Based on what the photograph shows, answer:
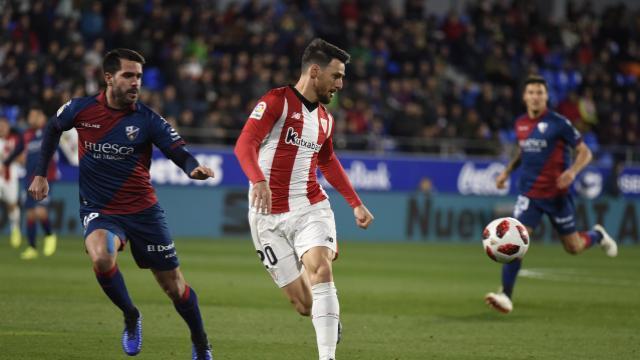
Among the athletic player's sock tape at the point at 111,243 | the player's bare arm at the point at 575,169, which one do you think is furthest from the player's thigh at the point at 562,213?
the athletic player's sock tape at the point at 111,243

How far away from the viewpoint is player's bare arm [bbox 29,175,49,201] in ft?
26.7

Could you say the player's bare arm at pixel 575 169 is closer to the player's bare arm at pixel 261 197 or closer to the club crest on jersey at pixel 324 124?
the club crest on jersey at pixel 324 124

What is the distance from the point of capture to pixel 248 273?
17016 mm

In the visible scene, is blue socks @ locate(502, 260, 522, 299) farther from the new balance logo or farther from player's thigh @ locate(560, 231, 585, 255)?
the new balance logo

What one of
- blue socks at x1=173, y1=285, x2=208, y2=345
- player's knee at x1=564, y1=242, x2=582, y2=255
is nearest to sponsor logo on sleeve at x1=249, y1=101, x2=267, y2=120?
blue socks at x1=173, y1=285, x2=208, y2=345

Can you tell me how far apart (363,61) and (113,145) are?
21772 millimetres

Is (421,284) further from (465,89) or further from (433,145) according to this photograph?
(465,89)

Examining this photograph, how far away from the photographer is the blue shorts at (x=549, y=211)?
13.2 metres

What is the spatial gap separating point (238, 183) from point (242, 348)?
53.4ft

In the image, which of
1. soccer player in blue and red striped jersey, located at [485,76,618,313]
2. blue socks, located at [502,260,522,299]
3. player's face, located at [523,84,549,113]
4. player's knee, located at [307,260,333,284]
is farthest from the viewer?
soccer player in blue and red striped jersey, located at [485,76,618,313]

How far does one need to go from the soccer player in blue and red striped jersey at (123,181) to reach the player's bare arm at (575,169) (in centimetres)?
586

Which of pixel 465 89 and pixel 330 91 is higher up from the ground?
pixel 330 91

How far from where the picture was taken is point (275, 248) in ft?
26.6

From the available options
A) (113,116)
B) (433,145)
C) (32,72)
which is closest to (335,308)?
(113,116)
